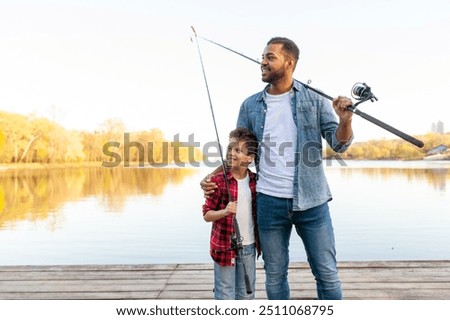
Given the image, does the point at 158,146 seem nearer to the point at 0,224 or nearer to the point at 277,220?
the point at 0,224

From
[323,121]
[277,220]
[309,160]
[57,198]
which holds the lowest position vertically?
[57,198]

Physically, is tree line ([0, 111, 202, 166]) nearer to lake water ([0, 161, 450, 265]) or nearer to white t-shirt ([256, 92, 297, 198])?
lake water ([0, 161, 450, 265])

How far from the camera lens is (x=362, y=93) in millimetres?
1989

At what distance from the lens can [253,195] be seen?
7.68ft

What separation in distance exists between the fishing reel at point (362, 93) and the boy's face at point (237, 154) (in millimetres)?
556

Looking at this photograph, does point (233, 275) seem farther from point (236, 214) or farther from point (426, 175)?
point (426, 175)

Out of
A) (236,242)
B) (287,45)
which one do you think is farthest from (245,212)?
(287,45)

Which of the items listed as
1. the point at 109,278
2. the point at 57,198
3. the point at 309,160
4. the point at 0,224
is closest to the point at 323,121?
the point at 309,160

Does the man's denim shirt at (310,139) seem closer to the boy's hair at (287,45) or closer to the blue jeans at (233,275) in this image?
the boy's hair at (287,45)

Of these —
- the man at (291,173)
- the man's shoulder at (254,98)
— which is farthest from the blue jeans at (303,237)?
the man's shoulder at (254,98)

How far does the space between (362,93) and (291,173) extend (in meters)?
0.48

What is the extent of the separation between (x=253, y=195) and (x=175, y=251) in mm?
5321

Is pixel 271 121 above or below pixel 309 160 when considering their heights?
above

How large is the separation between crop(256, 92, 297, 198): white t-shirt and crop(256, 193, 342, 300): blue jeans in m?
0.05
